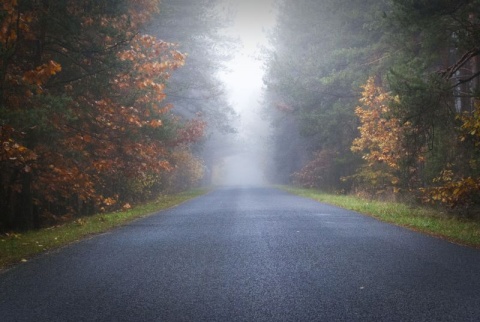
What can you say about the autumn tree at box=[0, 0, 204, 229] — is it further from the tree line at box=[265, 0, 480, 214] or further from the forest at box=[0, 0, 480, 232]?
the tree line at box=[265, 0, 480, 214]

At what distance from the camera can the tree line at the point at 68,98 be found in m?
10.2

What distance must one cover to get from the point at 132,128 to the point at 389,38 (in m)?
11.8

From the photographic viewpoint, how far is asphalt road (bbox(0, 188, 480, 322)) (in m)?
4.50

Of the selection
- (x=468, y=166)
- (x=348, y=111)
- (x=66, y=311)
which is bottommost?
(x=66, y=311)

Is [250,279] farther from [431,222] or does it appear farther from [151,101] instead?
[151,101]

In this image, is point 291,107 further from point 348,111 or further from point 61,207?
point 61,207

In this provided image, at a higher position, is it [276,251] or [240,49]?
[240,49]

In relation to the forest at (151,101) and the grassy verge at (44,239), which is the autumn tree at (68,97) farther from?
the grassy verge at (44,239)

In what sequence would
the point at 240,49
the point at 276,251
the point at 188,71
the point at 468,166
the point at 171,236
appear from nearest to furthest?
the point at 276,251
the point at 171,236
the point at 468,166
the point at 188,71
the point at 240,49

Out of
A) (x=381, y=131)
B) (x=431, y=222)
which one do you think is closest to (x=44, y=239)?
(x=431, y=222)

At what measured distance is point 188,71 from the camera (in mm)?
30531

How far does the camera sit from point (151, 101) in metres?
16.7

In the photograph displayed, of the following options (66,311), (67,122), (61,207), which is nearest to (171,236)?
(66,311)

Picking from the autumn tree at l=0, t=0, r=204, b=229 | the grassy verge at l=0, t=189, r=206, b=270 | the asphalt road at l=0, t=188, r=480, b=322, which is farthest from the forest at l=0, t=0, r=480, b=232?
the asphalt road at l=0, t=188, r=480, b=322
